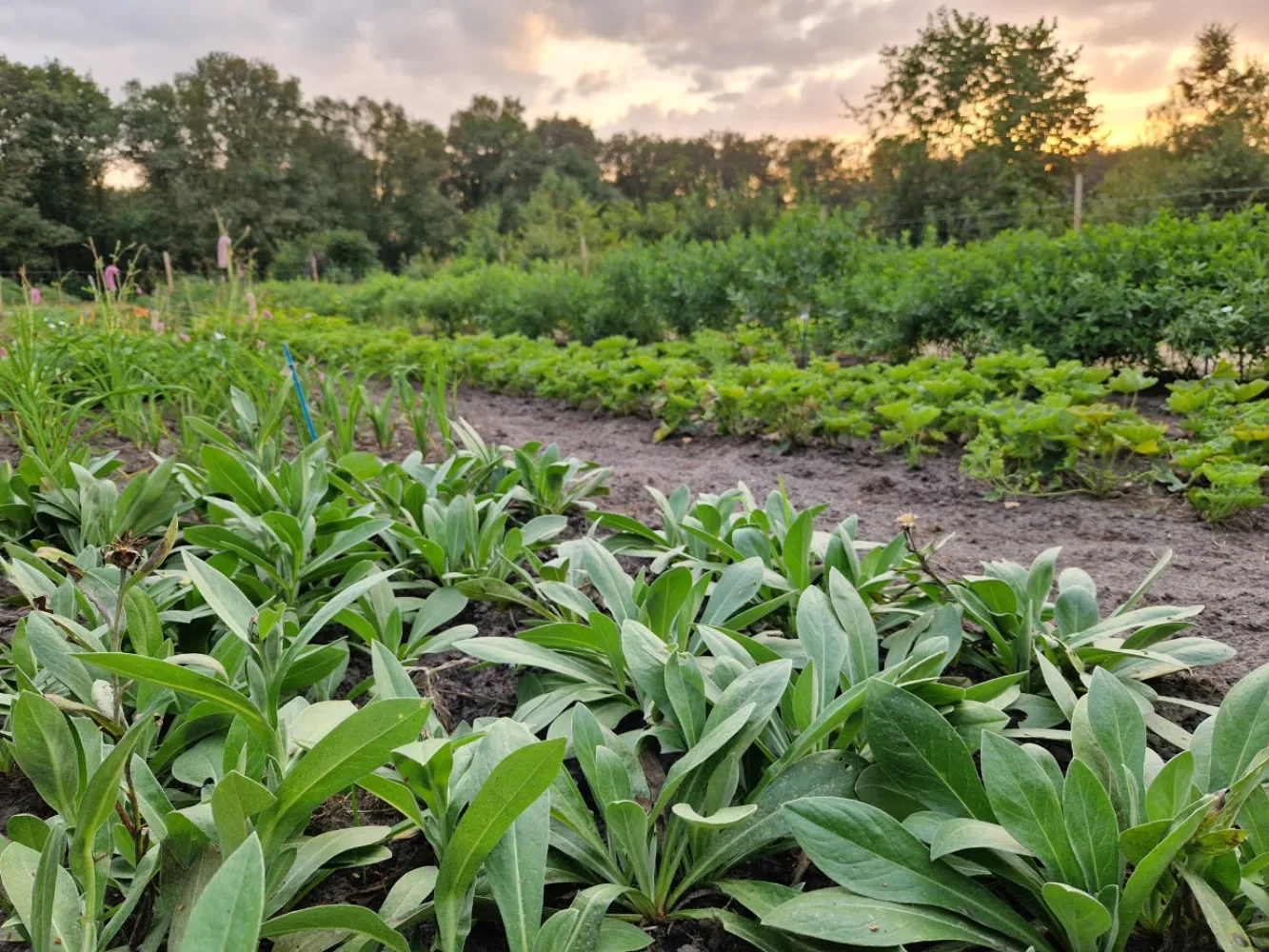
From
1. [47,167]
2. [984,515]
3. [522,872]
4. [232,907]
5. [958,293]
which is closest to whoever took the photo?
[232,907]

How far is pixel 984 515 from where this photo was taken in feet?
9.02

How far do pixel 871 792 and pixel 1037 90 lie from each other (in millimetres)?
22529

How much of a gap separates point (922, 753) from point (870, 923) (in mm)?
194

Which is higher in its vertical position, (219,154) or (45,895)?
(219,154)

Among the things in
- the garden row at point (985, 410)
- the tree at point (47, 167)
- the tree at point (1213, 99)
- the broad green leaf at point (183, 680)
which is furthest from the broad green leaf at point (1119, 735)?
the tree at point (1213, 99)

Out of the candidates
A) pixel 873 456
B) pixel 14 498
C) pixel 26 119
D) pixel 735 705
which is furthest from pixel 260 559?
pixel 26 119

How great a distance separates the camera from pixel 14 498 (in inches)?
73.8

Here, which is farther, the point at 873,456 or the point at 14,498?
the point at 873,456

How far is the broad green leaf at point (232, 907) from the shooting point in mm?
539

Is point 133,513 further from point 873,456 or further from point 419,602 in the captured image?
point 873,456

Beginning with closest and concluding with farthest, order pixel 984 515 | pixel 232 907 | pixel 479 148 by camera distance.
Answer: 1. pixel 232 907
2. pixel 984 515
3. pixel 479 148

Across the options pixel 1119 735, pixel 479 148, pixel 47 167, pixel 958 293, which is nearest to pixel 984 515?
pixel 1119 735

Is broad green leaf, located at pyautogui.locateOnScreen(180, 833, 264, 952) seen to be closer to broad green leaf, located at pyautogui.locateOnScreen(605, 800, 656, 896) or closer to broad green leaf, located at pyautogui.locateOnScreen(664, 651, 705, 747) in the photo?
broad green leaf, located at pyautogui.locateOnScreen(605, 800, 656, 896)

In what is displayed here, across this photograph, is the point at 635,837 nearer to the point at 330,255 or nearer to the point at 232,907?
the point at 232,907
